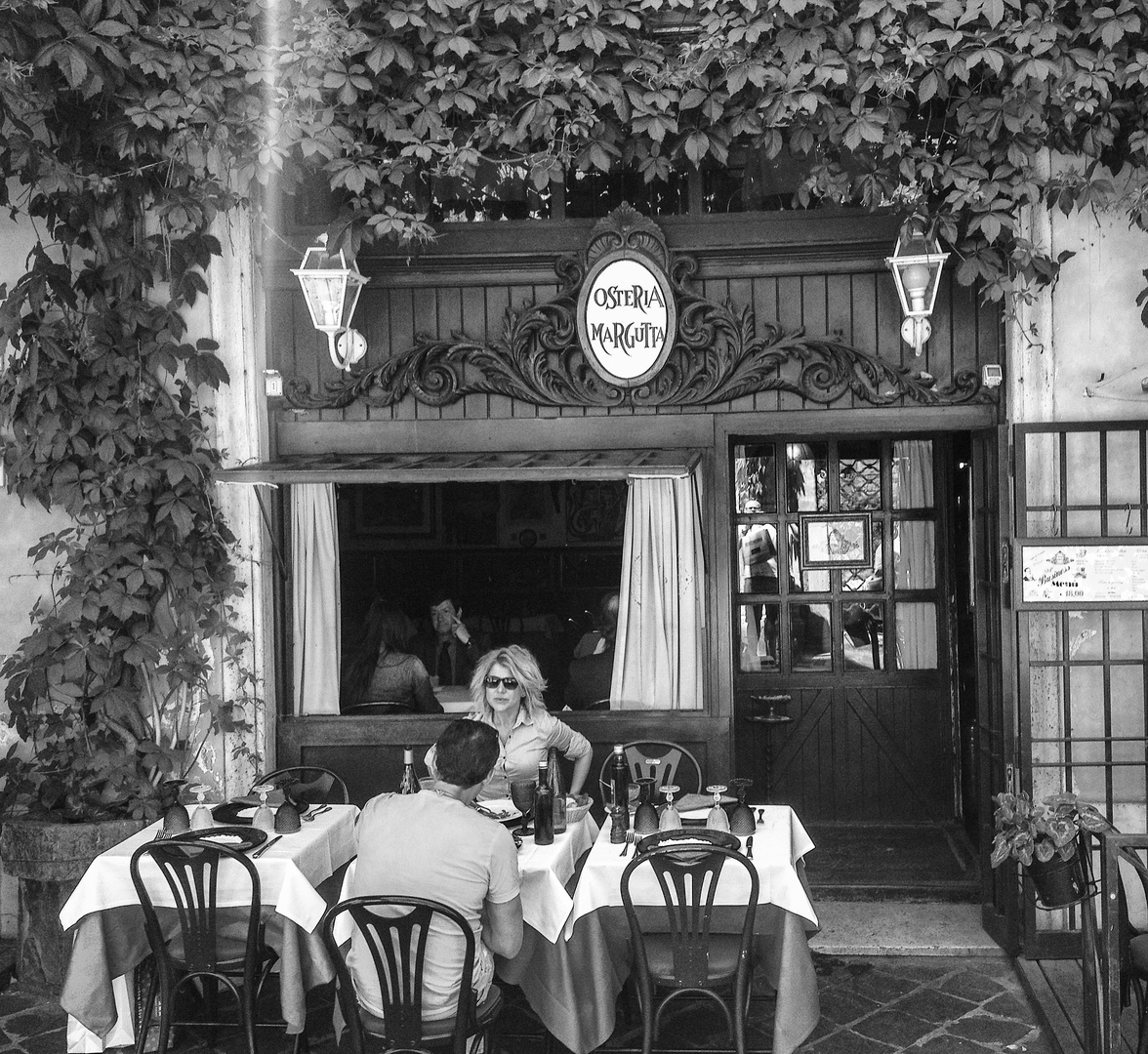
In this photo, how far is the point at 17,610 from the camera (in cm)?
662

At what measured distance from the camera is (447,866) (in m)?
4.07

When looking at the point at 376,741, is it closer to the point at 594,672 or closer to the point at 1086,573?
the point at 594,672

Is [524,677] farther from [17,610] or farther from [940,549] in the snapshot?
[940,549]

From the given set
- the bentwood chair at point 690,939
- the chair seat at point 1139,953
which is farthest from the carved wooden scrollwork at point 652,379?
the chair seat at point 1139,953

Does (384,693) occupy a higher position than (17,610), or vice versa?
(17,610)

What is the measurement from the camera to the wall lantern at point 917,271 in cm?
589

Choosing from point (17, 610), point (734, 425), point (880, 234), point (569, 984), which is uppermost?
point (880, 234)

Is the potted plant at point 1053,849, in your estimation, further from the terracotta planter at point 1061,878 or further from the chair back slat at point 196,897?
the chair back slat at point 196,897

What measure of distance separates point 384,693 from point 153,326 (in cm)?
235

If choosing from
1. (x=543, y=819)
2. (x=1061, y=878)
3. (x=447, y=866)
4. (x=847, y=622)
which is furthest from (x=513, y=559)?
(x=447, y=866)

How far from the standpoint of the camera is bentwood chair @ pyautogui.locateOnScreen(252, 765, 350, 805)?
5797 mm

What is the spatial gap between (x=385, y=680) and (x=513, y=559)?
2.44m

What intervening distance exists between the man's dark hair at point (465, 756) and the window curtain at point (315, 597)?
2563mm

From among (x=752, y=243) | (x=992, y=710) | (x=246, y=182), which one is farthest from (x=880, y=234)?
(x=246, y=182)
